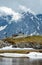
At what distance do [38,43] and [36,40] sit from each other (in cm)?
→ 1023

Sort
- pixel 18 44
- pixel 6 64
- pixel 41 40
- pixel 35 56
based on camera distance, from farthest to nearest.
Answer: pixel 41 40
pixel 18 44
pixel 35 56
pixel 6 64

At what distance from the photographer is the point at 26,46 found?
155500 mm

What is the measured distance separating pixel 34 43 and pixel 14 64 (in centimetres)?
9448

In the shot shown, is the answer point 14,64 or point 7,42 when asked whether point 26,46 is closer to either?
point 7,42

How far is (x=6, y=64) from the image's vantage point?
67.2 metres

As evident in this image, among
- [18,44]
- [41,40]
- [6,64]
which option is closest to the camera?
[6,64]

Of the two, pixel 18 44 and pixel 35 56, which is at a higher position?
pixel 18 44

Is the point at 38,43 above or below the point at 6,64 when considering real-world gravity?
above

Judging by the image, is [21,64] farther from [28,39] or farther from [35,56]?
[28,39]

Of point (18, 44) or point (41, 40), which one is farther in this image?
point (41, 40)

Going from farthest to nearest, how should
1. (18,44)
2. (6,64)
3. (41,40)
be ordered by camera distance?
(41,40), (18,44), (6,64)

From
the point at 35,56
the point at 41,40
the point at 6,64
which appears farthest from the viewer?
the point at 41,40

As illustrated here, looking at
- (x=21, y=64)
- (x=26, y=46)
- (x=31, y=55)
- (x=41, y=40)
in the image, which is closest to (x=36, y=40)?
(x=41, y=40)

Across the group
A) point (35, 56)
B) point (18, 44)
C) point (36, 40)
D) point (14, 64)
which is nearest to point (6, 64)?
point (14, 64)
